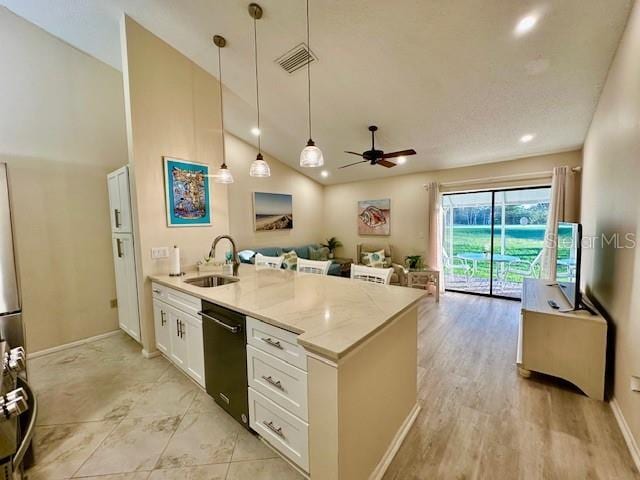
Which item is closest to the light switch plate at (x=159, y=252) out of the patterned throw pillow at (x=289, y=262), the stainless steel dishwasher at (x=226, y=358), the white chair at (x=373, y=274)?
the stainless steel dishwasher at (x=226, y=358)

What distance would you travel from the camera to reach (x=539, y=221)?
455cm

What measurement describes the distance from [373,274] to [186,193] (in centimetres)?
227

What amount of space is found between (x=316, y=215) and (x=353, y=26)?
4798mm

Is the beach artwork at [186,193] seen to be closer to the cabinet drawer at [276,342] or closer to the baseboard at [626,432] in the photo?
the cabinet drawer at [276,342]

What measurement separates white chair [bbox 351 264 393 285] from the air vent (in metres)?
2.24

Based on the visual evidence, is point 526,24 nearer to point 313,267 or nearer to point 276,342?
point 313,267

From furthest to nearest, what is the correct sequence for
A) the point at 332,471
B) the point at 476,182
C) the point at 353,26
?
the point at 476,182, the point at 353,26, the point at 332,471

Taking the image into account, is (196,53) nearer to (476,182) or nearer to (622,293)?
(622,293)

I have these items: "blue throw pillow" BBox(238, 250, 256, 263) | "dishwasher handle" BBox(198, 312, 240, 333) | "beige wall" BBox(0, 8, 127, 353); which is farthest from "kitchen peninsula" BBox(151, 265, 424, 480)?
"blue throw pillow" BBox(238, 250, 256, 263)

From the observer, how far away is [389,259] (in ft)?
19.0

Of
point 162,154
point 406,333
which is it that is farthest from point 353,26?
point 406,333

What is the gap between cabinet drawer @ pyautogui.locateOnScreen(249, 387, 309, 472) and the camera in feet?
4.31

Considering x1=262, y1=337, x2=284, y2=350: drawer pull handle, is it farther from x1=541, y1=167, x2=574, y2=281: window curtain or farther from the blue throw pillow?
x1=541, y1=167, x2=574, y2=281: window curtain

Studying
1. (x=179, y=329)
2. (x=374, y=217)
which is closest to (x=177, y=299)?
(x=179, y=329)
